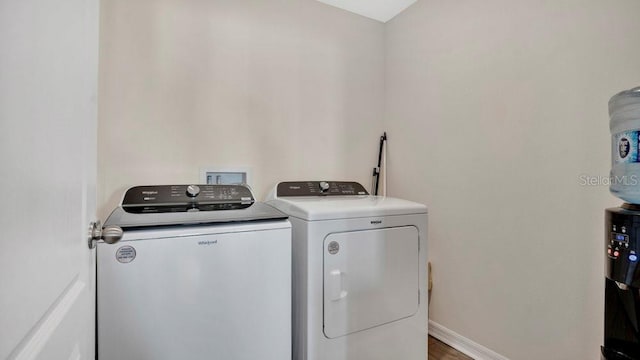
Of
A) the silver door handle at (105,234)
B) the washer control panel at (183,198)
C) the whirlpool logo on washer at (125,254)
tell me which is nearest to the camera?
the silver door handle at (105,234)

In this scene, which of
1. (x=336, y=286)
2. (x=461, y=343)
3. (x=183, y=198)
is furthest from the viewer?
(x=461, y=343)

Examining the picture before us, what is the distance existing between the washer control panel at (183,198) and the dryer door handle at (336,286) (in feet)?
1.89

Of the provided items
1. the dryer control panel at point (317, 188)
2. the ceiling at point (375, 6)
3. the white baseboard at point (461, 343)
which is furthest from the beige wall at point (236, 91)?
the white baseboard at point (461, 343)

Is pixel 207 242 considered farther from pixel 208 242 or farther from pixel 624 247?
pixel 624 247

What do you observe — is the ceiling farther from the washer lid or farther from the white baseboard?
the white baseboard

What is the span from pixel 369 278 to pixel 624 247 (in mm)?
907

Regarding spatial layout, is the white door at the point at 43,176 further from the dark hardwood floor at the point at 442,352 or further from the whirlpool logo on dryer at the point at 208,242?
the dark hardwood floor at the point at 442,352

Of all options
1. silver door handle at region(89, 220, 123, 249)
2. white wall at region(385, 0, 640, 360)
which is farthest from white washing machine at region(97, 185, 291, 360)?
white wall at region(385, 0, 640, 360)

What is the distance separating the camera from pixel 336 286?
1.32 m

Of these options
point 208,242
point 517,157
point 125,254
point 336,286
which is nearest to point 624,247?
point 517,157

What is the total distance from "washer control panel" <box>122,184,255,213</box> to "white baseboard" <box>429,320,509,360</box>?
1.63 m

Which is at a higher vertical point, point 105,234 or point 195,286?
point 105,234

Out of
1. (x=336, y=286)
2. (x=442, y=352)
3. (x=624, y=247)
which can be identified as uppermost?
(x=624, y=247)

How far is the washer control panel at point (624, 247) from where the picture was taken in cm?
80
